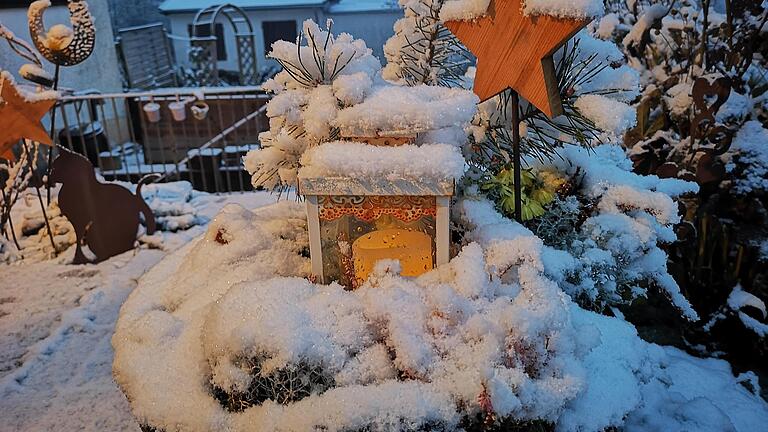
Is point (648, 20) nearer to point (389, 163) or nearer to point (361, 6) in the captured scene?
point (389, 163)

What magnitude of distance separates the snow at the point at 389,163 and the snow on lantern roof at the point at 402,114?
0.18 feet

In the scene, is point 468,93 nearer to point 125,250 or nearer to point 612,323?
point 612,323

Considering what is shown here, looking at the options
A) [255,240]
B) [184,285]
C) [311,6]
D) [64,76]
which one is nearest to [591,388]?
[255,240]

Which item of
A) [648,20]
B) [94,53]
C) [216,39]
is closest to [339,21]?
[216,39]

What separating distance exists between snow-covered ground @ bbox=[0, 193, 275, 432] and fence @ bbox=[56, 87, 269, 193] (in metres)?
1.30

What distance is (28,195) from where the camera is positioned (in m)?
4.14

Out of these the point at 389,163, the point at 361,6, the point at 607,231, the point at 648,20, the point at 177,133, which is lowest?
the point at 177,133

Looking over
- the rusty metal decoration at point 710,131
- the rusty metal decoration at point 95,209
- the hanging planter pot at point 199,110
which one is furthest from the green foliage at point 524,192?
the hanging planter pot at point 199,110

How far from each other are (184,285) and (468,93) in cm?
99

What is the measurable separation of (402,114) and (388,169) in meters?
0.14

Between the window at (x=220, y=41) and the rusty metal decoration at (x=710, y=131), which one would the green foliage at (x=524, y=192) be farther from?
the window at (x=220, y=41)

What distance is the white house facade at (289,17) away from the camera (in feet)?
34.8

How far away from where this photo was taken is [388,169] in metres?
1.39

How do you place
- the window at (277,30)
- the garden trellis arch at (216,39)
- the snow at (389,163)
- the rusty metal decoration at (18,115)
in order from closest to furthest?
1. the snow at (389,163)
2. the rusty metal decoration at (18,115)
3. the garden trellis arch at (216,39)
4. the window at (277,30)
